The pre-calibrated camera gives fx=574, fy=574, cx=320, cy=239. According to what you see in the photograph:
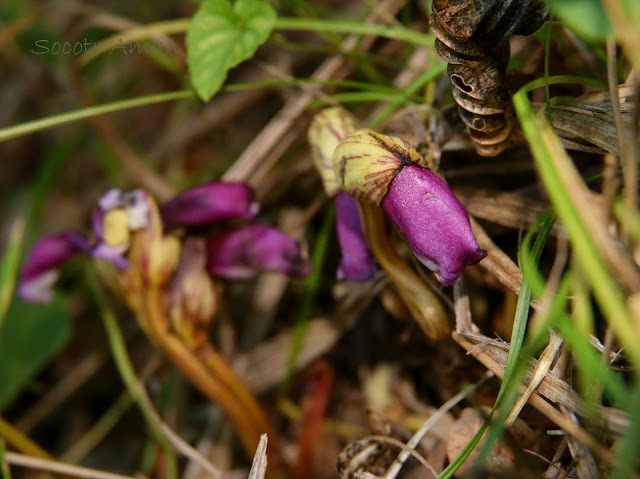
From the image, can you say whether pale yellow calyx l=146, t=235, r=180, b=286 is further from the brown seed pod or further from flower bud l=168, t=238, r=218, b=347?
the brown seed pod

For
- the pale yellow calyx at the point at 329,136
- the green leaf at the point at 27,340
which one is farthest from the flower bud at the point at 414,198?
the green leaf at the point at 27,340

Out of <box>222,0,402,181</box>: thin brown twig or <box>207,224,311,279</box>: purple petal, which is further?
<box>222,0,402,181</box>: thin brown twig

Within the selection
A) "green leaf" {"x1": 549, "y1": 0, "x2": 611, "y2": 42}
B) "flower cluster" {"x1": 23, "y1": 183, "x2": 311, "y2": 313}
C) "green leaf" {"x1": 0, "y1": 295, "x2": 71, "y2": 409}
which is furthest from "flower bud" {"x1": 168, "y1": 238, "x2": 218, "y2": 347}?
"green leaf" {"x1": 549, "y1": 0, "x2": 611, "y2": 42}

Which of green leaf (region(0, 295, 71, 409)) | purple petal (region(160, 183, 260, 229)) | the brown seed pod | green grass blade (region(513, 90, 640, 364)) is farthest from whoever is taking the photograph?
green leaf (region(0, 295, 71, 409))

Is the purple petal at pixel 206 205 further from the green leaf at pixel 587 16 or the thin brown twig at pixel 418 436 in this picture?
the green leaf at pixel 587 16

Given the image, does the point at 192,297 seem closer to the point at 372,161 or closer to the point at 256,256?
the point at 256,256

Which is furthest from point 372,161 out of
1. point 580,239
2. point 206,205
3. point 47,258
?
point 47,258

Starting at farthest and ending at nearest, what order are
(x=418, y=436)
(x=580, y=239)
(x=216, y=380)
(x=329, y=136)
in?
(x=216, y=380) < (x=329, y=136) < (x=418, y=436) < (x=580, y=239)
